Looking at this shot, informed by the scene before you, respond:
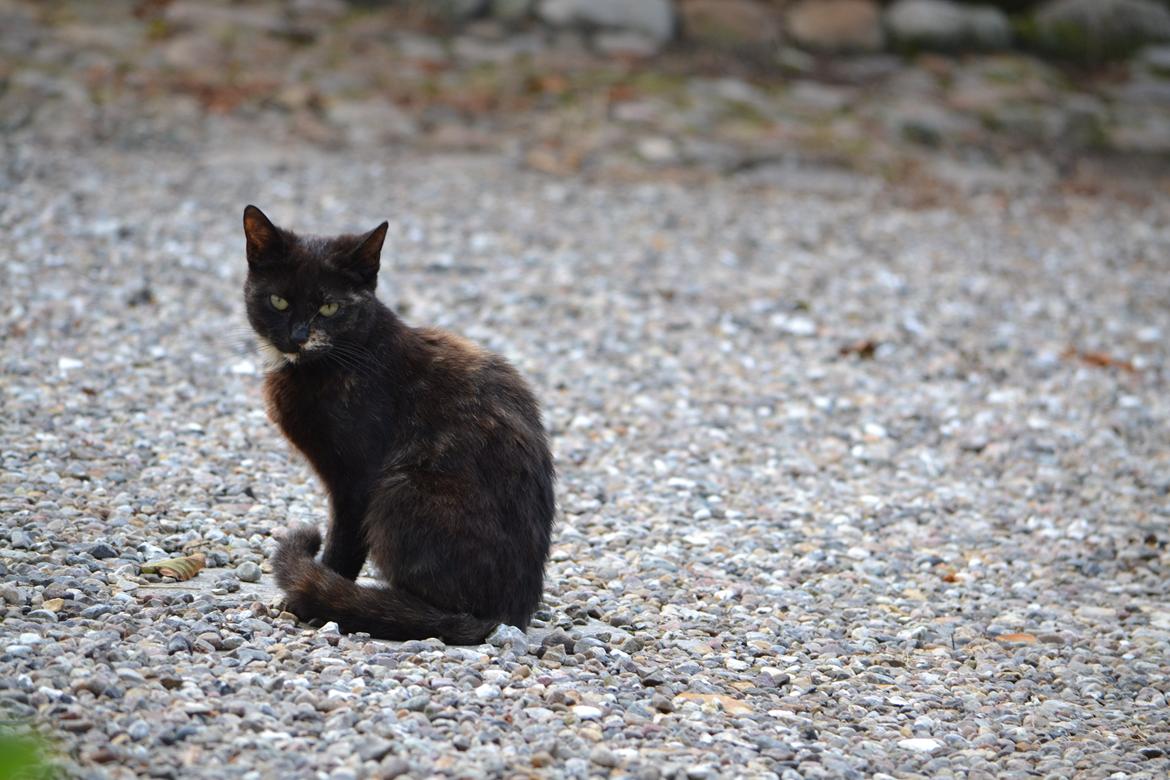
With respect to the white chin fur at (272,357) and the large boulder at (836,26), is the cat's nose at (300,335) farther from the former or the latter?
the large boulder at (836,26)

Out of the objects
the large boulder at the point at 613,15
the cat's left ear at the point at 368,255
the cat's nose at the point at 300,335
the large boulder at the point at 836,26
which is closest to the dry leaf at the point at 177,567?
the cat's nose at the point at 300,335

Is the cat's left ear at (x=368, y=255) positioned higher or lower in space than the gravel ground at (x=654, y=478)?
higher

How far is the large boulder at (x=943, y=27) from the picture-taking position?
1495 centimetres

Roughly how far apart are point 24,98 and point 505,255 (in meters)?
5.14

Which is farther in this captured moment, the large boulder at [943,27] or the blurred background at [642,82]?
the large boulder at [943,27]

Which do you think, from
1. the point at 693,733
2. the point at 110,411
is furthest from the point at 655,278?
the point at 693,733

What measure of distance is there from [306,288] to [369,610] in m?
1.27

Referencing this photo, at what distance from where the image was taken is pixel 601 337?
29.2 feet

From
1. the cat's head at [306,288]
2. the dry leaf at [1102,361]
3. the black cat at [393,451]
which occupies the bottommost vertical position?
the dry leaf at [1102,361]

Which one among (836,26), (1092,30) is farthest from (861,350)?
(1092,30)

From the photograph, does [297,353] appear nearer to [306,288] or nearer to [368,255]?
[306,288]

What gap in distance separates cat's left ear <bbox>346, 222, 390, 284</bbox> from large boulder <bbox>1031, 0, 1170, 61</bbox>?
12.7m

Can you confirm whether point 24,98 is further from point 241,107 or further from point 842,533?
point 842,533

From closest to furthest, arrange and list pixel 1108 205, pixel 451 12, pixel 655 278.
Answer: pixel 655 278
pixel 1108 205
pixel 451 12
